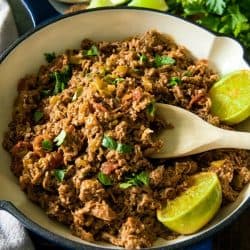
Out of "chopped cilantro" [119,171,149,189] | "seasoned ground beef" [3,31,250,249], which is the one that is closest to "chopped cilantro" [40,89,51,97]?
"seasoned ground beef" [3,31,250,249]

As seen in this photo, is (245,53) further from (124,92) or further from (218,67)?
(124,92)

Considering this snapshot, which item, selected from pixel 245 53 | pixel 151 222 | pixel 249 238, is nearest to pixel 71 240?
pixel 151 222

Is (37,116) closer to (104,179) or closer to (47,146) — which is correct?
(47,146)

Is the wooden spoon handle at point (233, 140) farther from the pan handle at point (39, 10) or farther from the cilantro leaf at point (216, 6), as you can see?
the pan handle at point (39, 10)

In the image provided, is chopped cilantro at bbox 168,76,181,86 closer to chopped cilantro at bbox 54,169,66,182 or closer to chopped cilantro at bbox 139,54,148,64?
chopped cilantro at bbox 139,54,148,64

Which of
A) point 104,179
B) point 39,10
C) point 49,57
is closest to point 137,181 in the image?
point 104,179

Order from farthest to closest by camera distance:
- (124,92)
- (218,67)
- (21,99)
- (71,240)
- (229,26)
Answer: (229,26) < (218,67) < (21,99) < (124,92) < (71,240)

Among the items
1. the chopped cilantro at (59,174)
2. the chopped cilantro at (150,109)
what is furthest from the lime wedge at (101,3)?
the chopped cilantro at (59,174)
